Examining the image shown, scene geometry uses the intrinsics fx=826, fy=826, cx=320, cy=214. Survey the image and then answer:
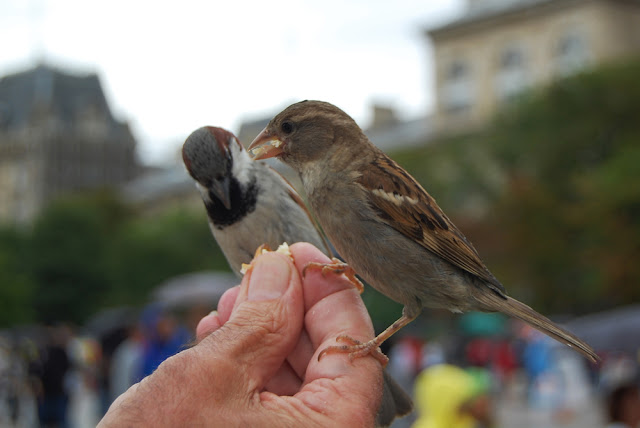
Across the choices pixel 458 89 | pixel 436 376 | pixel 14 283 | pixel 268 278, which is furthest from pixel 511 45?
pixel 268 278

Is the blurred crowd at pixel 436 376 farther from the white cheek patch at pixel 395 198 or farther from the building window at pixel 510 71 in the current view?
the building window at pixel 510 71

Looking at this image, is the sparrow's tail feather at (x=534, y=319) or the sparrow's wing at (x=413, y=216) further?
the sparrow's wing at (x=413, y=216)

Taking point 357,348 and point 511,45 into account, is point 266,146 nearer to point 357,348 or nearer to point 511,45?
point 357,348

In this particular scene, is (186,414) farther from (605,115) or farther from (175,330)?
(605,115)

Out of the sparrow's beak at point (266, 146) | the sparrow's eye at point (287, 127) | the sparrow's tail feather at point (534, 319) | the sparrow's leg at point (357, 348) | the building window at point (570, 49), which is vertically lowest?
the building window at point (570, 49)

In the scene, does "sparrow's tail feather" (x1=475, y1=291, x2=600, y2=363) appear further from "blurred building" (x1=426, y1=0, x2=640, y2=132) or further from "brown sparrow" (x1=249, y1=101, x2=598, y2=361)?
"blurred building" (x1=426, y1=0, x2=640, y2=132)

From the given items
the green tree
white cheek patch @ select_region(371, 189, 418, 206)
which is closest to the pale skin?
white cheek patch @ select_region(371, 189, 418, 206)

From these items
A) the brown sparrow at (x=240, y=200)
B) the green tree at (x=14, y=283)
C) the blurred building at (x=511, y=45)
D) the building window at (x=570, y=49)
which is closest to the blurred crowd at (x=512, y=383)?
the brown sparrow at (x=240, y=200)
